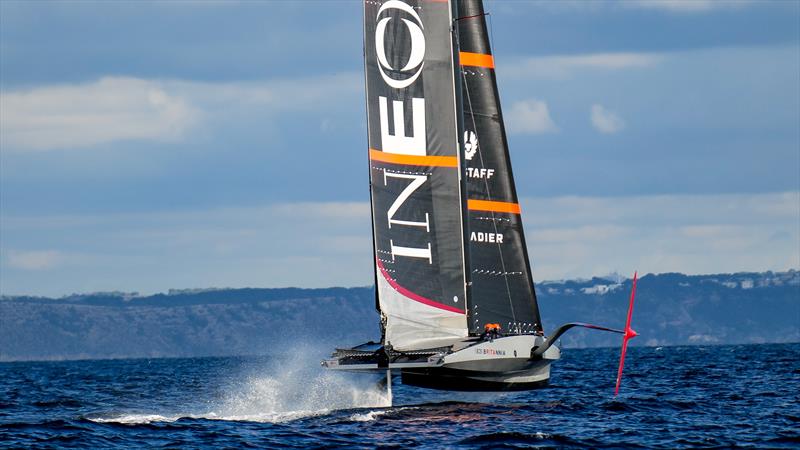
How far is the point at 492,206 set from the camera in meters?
40.8

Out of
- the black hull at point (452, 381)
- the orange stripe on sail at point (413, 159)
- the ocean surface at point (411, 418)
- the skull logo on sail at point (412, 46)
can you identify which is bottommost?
the ocean surface at point (411, 418)

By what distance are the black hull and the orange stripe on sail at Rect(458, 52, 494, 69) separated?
31.3 ft

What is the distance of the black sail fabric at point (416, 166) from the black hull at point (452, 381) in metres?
1.32

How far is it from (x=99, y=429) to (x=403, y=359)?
834 centimetres

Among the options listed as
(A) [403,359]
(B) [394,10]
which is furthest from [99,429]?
(B) [394,10]

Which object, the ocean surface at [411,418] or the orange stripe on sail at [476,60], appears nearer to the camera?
the ocean surface at [411,418]

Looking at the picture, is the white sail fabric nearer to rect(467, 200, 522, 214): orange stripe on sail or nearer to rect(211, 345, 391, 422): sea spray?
rect(211, 345, 391, 422): sea spray

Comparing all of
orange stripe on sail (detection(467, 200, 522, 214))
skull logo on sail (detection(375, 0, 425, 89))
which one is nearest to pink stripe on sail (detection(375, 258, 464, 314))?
orange stripe on sail (detection(467, 200, 522, 214))

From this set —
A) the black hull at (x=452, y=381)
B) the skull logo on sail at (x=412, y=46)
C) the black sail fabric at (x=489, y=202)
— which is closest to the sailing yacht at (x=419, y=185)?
the skull logo on sail at (x=412, y=46)

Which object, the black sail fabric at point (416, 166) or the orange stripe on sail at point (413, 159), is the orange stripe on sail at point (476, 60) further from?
the orange stripe on sail at point (413, 159)

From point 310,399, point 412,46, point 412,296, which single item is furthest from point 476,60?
point 310,399

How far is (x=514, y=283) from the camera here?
4075 cm

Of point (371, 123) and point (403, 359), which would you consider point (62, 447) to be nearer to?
point (403, 359)

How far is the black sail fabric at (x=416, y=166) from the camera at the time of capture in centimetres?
3875
